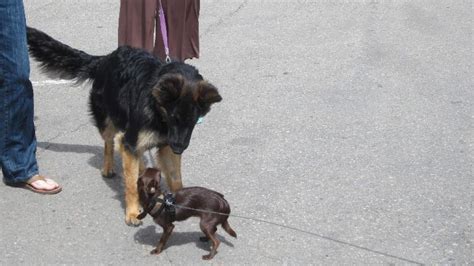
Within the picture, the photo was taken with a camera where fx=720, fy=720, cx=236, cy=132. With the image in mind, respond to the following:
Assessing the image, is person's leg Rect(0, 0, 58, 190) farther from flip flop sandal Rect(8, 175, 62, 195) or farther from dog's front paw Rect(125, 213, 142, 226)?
dog's front paw Rect(125, 213, 142, 226)

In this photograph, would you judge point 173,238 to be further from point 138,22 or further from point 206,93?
point 138,22

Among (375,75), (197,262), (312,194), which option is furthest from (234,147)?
(375,75)

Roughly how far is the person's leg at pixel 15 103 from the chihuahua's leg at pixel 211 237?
146cm

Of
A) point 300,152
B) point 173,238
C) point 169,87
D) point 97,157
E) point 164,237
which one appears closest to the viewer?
point 169,87

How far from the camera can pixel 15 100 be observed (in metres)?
4.95

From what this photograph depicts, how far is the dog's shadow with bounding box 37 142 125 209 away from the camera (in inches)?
209

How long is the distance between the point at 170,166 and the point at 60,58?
4.05 ft

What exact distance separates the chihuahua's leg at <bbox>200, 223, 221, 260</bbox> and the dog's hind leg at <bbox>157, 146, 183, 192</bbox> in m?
0.77

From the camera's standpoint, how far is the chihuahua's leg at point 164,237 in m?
4.26

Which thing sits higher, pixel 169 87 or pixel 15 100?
pixel 169 87

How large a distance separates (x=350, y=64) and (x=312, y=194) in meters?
3.26

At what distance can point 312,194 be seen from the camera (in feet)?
17.1

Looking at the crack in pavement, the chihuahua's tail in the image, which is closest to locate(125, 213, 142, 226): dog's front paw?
the chihuahua's tail

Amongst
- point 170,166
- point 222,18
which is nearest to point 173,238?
point 170,166
